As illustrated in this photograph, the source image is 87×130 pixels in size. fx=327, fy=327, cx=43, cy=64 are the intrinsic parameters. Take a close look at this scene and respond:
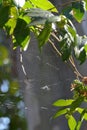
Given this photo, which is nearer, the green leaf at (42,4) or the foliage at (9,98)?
the green leaf at (42,4)

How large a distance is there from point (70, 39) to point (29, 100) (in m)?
0.60

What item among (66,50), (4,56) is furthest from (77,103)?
(4,56)

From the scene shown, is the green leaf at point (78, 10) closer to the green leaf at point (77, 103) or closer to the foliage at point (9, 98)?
the green leaf at point (77, 103)

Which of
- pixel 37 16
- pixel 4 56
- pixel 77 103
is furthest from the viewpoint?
pixel 4 56

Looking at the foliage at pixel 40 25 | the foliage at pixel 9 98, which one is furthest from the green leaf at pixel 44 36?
the foliage at pixel 9 98

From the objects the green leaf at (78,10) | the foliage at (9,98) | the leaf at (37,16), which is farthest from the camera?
the foliage at (9,98)

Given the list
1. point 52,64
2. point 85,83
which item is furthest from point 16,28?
point 52,64

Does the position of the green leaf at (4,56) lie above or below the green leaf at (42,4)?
below

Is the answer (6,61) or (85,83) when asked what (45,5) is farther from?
(6,61)

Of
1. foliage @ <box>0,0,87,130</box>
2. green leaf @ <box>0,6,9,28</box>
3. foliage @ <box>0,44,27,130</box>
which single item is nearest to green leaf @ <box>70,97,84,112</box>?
foliage @ <box>0,0,87,130</box>

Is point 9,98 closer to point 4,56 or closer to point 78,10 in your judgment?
point 4,56

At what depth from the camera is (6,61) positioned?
1.24 m

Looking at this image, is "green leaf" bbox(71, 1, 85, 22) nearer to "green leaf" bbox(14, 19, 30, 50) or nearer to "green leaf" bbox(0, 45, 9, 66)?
"green leaf" bbox(14, 19, 30, 50)

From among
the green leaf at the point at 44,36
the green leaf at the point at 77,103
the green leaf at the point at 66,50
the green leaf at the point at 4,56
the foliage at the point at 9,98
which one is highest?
the green leaf at the point at 44,36
